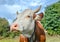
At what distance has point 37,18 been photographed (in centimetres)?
697

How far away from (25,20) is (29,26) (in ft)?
0.88

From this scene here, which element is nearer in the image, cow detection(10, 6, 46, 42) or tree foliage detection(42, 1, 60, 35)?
cow detection(10, 6, 46, 42)

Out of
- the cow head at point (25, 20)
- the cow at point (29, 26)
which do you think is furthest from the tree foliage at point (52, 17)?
the cow head at point (25, 20)

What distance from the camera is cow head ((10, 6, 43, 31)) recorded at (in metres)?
6.29

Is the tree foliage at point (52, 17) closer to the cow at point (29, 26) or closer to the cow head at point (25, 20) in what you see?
the cow at point (29, 26)

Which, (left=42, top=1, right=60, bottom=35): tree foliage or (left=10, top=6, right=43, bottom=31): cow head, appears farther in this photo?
(left=42, top=1, right=60, bottom=35): tree foliage

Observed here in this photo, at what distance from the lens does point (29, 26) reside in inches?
261

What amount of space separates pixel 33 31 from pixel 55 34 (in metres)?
16.4

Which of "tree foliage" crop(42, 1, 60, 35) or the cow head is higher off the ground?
the cow head

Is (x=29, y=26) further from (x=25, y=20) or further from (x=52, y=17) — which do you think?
(x=52, y=17)

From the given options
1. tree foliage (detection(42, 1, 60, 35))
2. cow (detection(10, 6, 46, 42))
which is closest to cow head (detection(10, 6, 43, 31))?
cow (detection(10, 6, 46, 42))

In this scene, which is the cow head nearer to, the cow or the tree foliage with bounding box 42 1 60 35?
the cow

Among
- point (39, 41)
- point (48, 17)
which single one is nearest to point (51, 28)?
point (48, 17)

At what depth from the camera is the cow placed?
249 inches
